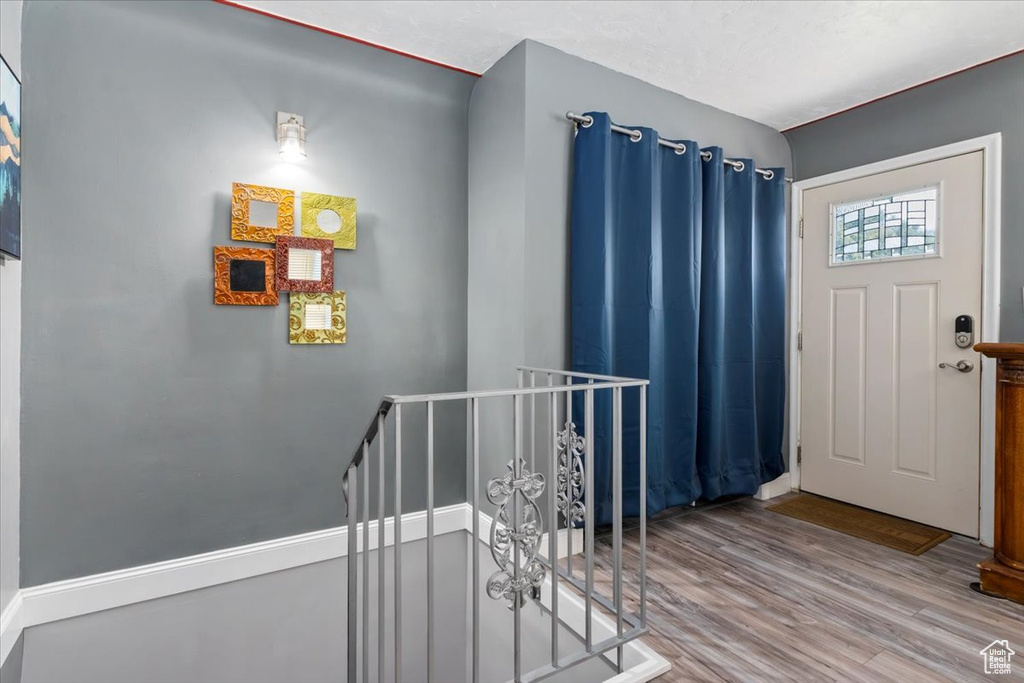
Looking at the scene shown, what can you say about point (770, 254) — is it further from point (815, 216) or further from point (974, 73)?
point (974, 73)

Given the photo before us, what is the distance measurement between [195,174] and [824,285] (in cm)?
339

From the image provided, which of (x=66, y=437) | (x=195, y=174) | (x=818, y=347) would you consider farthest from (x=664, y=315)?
(x=66, y=437)

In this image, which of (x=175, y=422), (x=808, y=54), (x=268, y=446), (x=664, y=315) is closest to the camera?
(x=175, y=422)

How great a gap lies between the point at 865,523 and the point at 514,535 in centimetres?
230

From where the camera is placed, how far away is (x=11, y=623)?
1708 millimetres

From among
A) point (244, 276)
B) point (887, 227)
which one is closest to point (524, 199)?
point (244, 276)

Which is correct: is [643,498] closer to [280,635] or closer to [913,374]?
[280,635]

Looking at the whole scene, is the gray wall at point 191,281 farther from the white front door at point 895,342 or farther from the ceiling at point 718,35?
Answer: the white front door at point 895,342

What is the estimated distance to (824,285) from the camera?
306 centimetres

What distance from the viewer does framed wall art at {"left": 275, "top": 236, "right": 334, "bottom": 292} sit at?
7.16 ft

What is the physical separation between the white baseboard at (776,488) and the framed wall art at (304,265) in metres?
2.77

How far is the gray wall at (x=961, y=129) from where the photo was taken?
7.73 ft

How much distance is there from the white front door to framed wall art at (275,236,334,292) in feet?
9.35

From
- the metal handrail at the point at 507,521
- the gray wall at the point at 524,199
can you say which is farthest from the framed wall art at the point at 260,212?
the metal handrail at the point at 507,521
